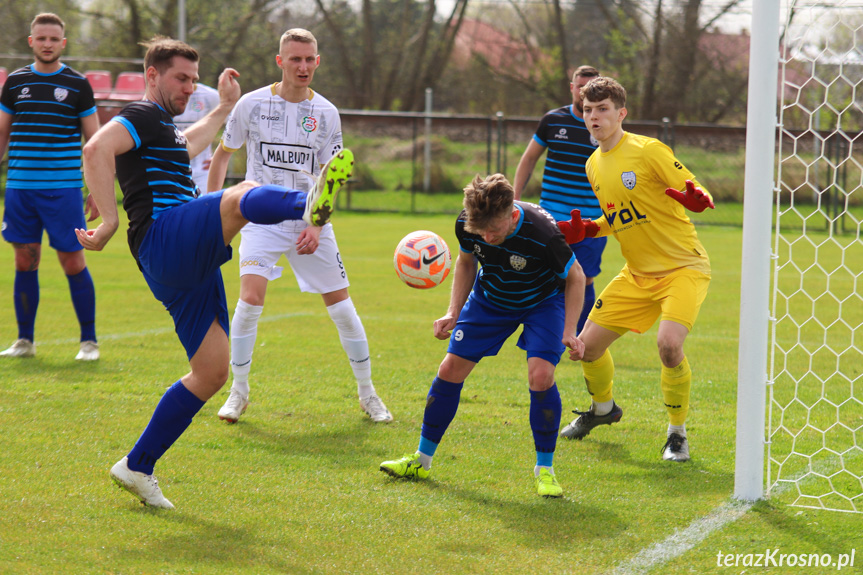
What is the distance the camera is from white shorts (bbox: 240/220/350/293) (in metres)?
5.13

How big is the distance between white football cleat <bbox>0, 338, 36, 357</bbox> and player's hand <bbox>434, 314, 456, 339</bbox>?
3839mm

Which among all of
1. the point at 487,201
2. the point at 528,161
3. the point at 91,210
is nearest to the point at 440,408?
the point at 487,201

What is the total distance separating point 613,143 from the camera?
15.0ft

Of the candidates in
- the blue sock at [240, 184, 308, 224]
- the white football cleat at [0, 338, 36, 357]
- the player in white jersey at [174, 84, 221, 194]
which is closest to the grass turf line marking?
the blue sock at [240, 184, 308, 224]

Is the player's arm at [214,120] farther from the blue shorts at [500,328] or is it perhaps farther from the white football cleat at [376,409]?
the white football cleat at [376,409]

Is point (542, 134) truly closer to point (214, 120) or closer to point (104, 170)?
point (214, 120)

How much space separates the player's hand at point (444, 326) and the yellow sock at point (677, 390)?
3.89ft

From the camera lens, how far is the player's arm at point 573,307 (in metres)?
3.81

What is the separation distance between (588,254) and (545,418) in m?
2.68

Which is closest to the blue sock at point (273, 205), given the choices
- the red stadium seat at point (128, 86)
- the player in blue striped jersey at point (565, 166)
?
the player in blue striped jersey at point (565, 166)

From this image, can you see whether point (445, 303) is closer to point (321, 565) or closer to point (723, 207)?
point (321, 565)

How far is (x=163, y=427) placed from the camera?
3.56 metres

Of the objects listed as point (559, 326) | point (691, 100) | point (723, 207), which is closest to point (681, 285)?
point (559, 326)

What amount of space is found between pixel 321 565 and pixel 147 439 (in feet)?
3.28
